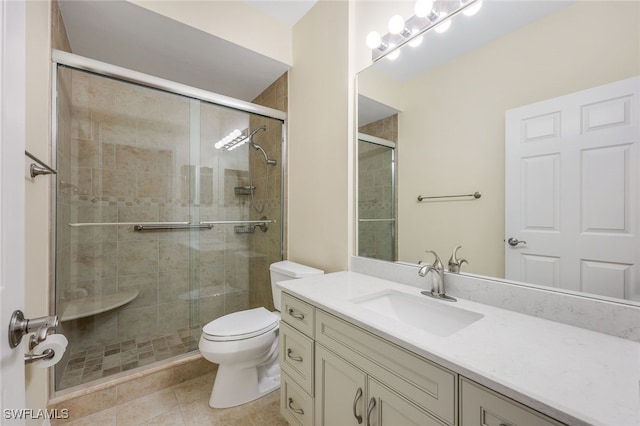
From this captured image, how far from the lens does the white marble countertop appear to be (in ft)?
1.62

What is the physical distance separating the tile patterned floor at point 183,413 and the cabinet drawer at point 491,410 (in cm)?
118

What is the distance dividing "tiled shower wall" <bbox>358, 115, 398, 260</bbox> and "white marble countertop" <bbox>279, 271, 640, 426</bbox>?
0.59m

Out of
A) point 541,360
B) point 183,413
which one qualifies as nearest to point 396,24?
point 541,360

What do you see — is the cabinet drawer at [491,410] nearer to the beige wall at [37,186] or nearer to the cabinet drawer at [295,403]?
the cabinet drawer at [295,403]

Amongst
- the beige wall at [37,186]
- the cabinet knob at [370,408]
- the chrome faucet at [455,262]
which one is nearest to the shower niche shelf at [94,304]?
the beige wall at [37,186]

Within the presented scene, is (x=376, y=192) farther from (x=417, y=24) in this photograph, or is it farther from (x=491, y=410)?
(x=491, y=410)

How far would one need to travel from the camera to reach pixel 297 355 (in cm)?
120

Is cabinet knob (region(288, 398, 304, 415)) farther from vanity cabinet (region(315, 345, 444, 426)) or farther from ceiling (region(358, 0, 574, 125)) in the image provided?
ceiling (region(358, 0, 574, 125))

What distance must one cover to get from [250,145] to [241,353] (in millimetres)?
1726

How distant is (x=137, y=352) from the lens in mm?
1906

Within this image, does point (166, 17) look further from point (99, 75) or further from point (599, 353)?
point (599, 353)

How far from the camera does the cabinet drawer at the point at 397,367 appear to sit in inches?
25.9

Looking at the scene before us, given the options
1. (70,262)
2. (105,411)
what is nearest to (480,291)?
(105,411)

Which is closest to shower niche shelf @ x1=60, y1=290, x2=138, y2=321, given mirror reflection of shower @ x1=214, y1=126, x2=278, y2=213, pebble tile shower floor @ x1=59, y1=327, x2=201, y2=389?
pebble tile shower floor @ x1=59, y1=327, x2=201, y2=389
